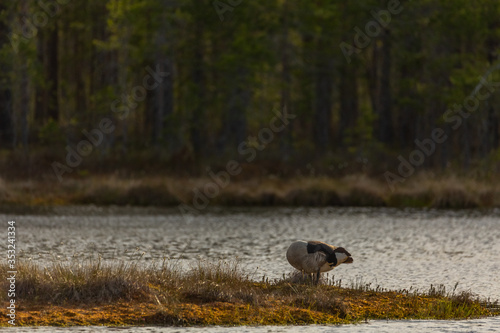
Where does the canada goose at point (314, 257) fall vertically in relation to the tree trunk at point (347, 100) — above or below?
below

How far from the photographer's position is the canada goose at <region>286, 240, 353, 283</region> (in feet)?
43.1

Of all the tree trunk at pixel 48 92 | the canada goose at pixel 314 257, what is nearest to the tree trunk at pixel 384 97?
the tree trunk at pixel 48 92

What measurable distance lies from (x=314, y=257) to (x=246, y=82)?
34.7m

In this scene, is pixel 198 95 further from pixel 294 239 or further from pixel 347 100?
pixel 294 239

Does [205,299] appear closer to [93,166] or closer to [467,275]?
[467,275]
